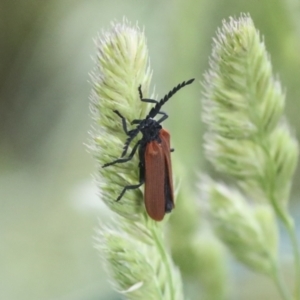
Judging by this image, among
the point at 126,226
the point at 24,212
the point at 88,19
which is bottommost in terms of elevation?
the point at 24,212

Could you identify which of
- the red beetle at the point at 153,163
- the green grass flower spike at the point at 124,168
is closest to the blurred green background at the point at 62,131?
the red beetle at the point at 153,163

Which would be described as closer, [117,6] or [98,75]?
[98,75]

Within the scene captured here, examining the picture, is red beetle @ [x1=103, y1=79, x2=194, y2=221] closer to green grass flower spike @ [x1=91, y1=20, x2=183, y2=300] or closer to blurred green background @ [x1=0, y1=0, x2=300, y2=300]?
green grass flower spike @ [x1=91, y1=20, x2=183, y2=300]

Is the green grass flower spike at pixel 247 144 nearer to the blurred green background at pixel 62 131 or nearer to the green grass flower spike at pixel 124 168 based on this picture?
the green grass flower spike at pixel 124 168

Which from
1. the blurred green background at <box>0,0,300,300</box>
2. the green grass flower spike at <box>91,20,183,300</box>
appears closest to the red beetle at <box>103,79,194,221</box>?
the green grass flower spike at <box>91,20,183,300</box>

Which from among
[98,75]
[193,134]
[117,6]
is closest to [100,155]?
[98,75]

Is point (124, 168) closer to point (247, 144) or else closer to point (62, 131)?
point (247, 144)

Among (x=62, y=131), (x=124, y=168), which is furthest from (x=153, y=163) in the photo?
(x=62, y=131)

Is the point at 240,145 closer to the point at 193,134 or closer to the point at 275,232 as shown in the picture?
the point at 275,232
